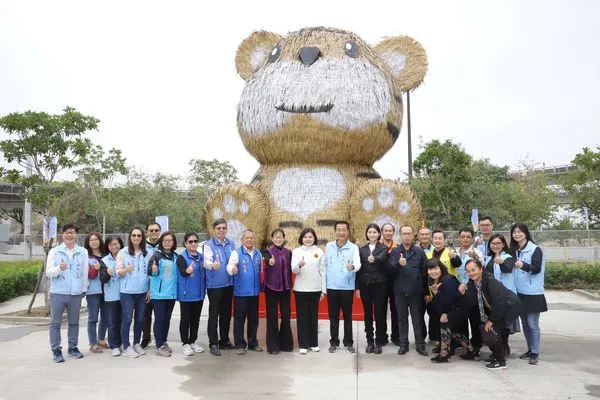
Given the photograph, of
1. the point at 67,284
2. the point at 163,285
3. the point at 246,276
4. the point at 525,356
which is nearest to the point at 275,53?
the point at 246,276

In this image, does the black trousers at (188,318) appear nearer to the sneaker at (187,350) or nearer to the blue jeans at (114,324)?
the sneaker at (187,350)

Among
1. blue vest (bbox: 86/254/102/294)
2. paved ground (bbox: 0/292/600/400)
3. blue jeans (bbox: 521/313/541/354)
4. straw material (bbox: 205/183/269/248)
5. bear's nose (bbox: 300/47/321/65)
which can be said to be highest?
bear's nose (bbox: 300/47/321/65)

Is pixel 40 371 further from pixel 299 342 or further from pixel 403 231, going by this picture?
pixel 403 231

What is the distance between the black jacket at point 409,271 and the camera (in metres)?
5.13

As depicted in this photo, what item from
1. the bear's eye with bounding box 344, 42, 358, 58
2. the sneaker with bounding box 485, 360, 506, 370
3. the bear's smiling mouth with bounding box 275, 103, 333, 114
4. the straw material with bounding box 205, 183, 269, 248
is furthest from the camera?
the bear's eye with bounding box 344, 42, 358, 58

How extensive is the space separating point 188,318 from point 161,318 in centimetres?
25

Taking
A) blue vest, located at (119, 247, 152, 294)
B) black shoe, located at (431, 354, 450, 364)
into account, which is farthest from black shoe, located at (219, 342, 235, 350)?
black shoe, located at (431, 354, 450, 364)

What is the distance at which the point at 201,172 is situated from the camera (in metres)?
31.4

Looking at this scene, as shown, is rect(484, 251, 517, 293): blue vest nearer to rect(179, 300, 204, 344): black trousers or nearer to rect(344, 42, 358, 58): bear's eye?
rect(179, 300, 204, 344): black trousers

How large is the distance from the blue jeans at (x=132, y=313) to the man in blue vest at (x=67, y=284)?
1.29ft

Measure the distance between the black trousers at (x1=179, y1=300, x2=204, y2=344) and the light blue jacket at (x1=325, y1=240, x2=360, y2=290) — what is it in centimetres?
125

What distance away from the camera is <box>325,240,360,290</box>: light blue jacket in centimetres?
522

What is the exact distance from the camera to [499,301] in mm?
4703

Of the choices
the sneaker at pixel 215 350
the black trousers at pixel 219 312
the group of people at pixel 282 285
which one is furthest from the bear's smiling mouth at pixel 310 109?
the sneaker at pixel 215 350
